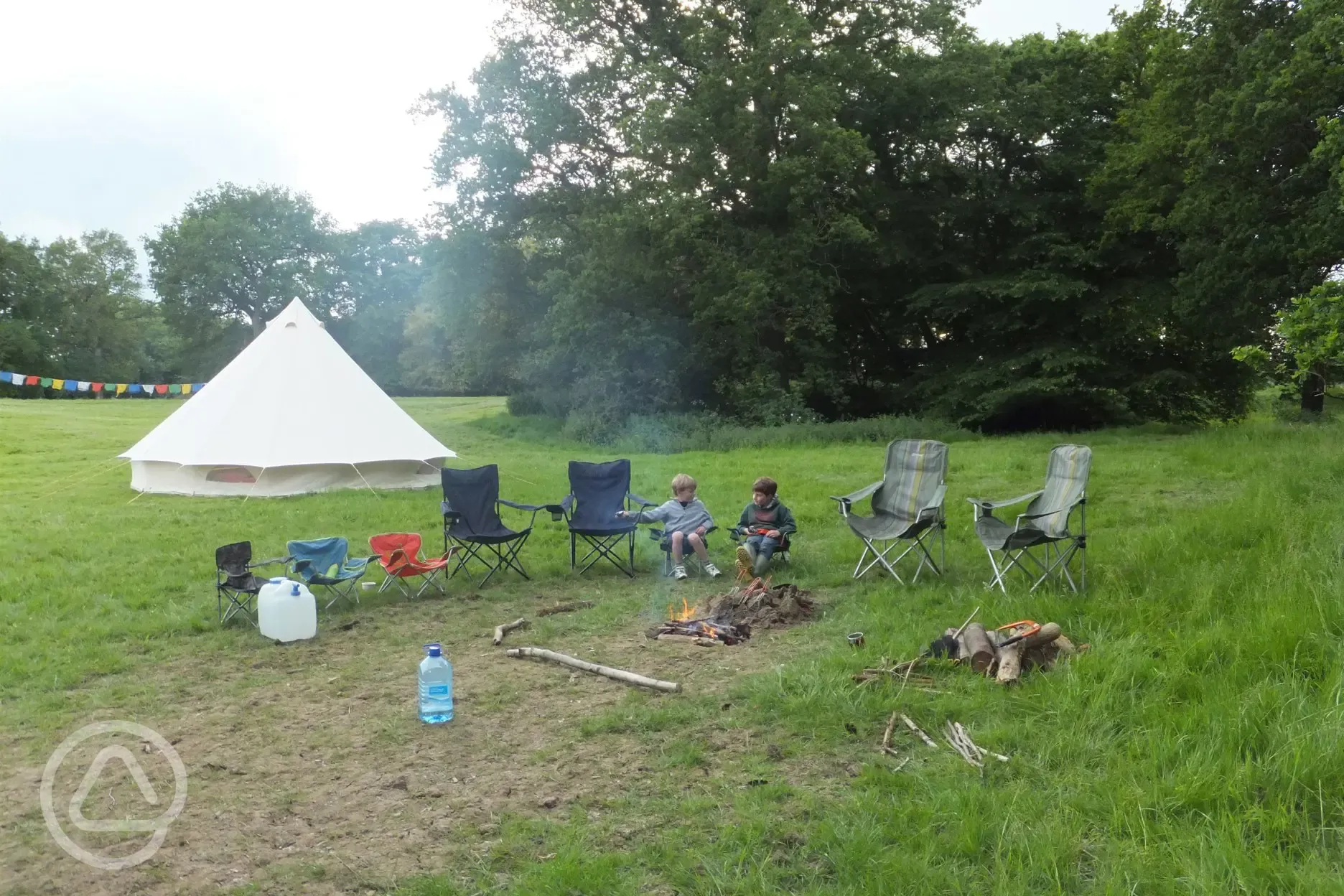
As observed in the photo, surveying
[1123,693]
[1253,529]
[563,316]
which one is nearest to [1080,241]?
[563,316]

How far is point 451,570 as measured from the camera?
6.26m

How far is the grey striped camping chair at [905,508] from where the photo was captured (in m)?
5.36

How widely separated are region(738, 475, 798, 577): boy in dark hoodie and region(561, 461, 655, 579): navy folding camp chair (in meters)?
0.82

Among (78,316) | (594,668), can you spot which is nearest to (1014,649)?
(594,668)

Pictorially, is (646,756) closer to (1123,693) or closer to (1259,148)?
(1123,693)

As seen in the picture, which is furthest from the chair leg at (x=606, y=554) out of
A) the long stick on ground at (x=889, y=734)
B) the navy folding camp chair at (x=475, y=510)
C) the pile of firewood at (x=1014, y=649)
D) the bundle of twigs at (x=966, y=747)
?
the bundle of twigs at (x=966, y=747)

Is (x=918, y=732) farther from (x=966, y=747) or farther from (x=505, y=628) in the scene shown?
(x=505, y=628)

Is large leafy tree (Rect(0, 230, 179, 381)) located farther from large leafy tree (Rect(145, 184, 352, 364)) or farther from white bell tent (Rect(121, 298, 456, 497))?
white bell tent (Rect(121, 298, 456, 497))

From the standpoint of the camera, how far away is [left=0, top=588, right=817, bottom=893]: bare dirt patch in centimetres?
248

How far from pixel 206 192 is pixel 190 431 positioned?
107 feet

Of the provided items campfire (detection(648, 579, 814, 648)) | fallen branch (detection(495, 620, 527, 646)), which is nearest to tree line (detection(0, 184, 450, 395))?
fallen branch (detection(495, 620, 527, 646))

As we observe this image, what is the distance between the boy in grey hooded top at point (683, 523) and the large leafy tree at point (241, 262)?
3097 centimetres

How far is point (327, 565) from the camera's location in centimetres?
530

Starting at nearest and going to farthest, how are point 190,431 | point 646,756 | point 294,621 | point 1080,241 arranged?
point 646,756, point 294,621, point 190,431, point 1080,241
